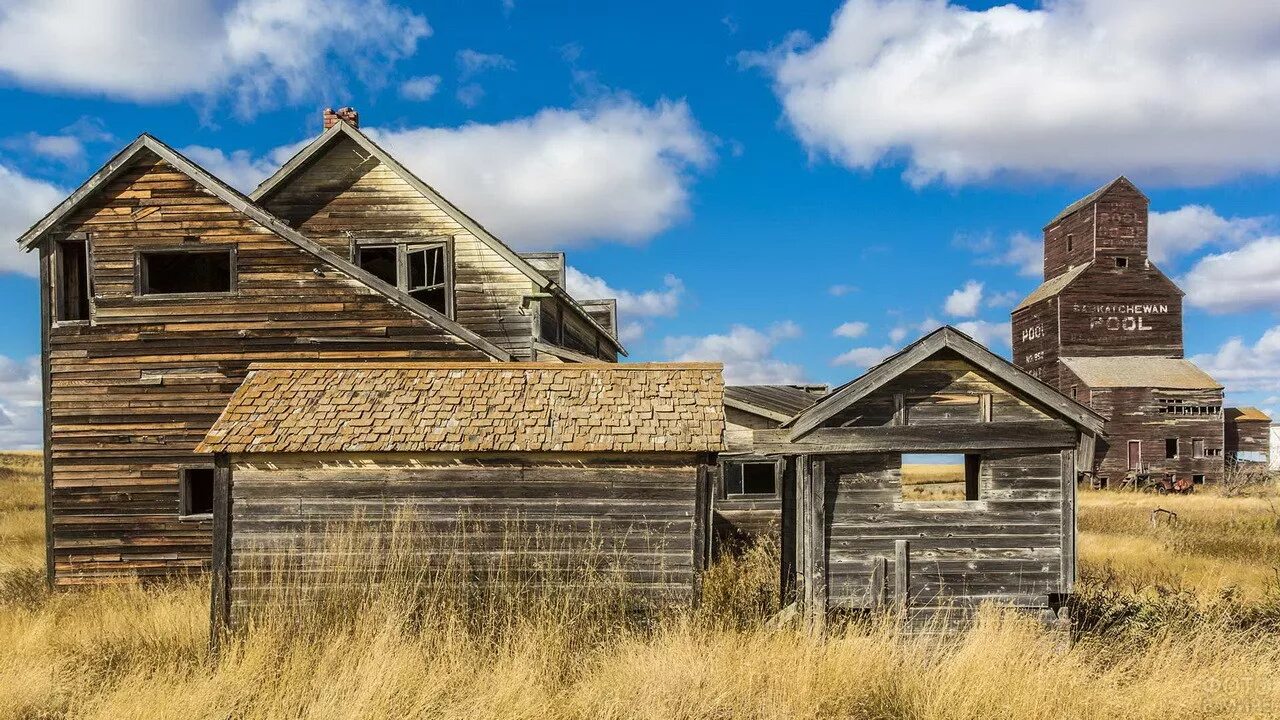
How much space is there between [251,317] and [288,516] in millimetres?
5555

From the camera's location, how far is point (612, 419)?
31.8ft

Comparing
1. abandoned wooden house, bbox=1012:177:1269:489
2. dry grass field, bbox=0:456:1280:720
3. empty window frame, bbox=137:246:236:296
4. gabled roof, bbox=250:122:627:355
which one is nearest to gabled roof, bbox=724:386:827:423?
gabled roof, bbox=250:122:627:355

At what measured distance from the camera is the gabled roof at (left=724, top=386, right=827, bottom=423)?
682 inches

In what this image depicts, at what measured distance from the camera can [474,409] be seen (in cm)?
992

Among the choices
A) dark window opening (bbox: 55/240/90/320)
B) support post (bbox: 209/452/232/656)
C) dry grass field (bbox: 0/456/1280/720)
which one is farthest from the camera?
dark window opening (bbox: 55/240/90/320)

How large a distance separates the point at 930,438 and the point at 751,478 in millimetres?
9384

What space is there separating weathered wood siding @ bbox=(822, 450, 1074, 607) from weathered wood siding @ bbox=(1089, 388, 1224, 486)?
1175 inches

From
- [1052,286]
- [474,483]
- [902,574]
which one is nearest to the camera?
[474,483]

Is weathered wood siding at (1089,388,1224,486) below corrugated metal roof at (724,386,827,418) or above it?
below

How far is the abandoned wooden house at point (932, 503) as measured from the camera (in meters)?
9.72

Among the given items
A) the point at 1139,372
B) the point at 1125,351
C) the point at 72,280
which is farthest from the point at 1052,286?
the point at 72,280

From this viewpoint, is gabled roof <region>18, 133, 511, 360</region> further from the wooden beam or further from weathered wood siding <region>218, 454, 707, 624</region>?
the wooden beam

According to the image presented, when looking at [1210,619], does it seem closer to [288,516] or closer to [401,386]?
[401,386]

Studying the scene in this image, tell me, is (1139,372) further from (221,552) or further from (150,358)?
(221,552)
